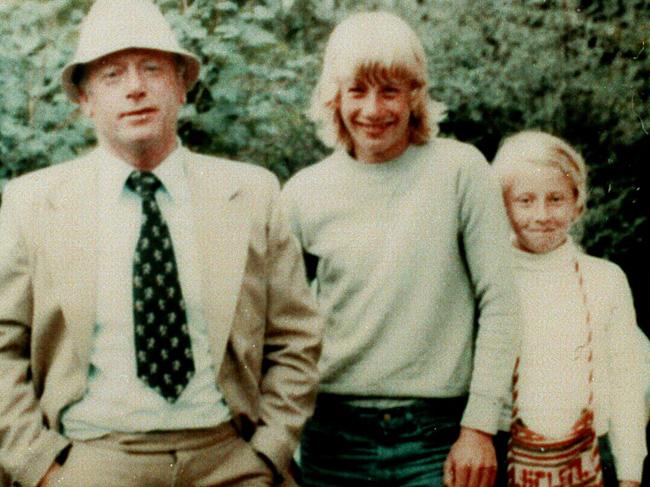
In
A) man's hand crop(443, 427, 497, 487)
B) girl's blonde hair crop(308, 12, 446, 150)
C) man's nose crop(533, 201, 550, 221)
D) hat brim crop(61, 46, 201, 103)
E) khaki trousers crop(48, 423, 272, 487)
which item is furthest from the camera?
man's nose crop(533, 201, 550, 221)

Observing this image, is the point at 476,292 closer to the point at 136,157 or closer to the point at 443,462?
the point at 443,462

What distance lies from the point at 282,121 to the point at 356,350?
3.75 ft

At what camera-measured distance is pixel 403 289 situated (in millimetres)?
2775

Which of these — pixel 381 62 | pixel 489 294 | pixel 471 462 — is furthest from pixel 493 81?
pixel 471 462

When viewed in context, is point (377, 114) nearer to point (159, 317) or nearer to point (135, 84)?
point (135, 84)

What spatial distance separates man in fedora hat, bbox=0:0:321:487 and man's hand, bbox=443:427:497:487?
425 mm

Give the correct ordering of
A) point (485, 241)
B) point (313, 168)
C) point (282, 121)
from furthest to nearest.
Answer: point (282, 121)
point (313, 168)
point (485, 241)

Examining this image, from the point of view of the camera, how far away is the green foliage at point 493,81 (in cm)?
361

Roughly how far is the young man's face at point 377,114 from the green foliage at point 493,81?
0.76 metres

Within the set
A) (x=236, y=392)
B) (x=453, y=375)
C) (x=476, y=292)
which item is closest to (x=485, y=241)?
(x=476, y=292)

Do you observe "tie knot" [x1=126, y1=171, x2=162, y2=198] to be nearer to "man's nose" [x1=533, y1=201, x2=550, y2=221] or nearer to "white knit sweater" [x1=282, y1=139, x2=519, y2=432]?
"white knit sweater" [x1=282, y1=139, x2=519, y2=432]

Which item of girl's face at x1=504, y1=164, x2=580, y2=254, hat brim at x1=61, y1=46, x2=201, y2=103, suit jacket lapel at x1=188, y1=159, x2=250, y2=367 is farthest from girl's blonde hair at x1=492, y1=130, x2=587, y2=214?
Answer: hat brim at x1=61, y1=46, x2=201, y2=103

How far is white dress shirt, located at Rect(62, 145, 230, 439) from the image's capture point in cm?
248

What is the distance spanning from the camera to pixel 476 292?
2824 millimetres
